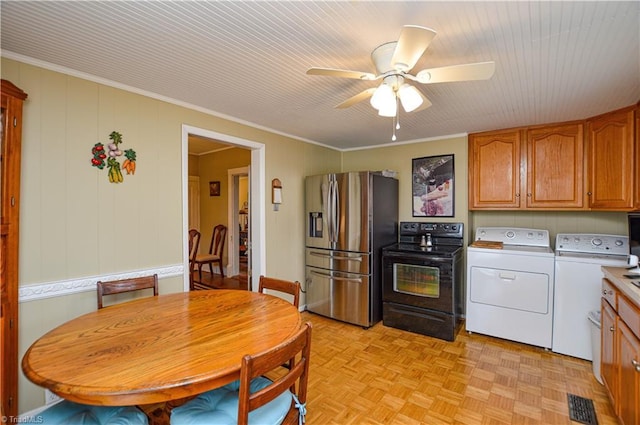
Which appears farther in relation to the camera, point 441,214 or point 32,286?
point 441,214

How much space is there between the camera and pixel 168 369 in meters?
1.10

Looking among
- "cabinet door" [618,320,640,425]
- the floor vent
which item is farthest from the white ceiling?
the floor vent

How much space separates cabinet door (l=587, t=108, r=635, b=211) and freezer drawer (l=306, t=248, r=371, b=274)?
229 centimetres

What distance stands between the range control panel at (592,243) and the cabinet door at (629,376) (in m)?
1.44

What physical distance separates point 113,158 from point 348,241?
240 cm

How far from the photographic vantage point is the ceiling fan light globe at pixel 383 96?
166 cm

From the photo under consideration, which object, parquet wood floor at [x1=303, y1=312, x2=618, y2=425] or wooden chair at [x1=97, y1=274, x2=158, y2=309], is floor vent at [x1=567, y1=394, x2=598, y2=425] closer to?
parquet wood floor at [x1=303, y1=312, x2=618, y2=425]

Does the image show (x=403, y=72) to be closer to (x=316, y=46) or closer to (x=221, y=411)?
(x=316, y=46)

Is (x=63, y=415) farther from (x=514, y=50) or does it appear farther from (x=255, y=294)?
(x=514, y=50)

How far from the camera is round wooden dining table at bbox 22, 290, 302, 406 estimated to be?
3.32 ft

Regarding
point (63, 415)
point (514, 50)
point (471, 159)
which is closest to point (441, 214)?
point (471, 159)

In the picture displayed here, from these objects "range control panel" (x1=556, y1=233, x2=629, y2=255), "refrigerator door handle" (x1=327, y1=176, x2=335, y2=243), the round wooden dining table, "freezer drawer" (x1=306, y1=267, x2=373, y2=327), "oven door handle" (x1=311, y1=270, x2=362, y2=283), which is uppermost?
"refrigerator door handle" (x1=327, y1=176, x2=335, y2=243)

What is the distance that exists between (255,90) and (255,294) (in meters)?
1.58

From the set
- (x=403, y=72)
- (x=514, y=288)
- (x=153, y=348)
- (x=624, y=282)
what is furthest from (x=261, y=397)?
(x=514, y=288)
